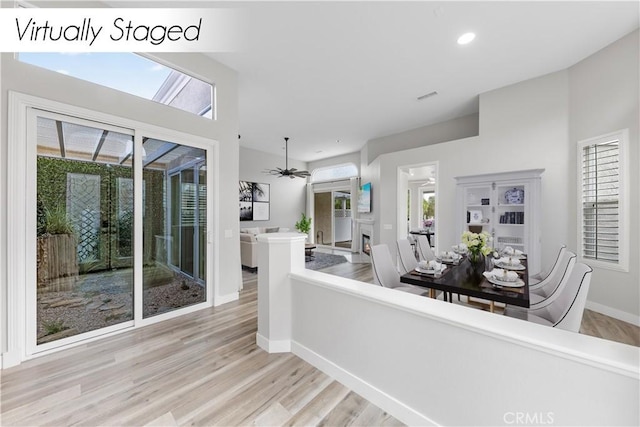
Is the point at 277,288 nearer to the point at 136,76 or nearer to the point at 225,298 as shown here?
the point at 225,298

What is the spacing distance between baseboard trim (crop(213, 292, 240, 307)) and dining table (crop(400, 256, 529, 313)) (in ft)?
7.79

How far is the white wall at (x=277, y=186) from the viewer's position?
775 cm

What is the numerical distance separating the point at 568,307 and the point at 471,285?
1.94 feet

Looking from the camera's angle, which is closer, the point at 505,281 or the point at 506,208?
the point at 505,281

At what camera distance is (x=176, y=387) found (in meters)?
1.82

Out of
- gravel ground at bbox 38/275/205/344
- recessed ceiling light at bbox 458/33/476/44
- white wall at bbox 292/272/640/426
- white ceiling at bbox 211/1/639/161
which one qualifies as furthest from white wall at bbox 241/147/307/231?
white wall at bbox 292/272/640/426

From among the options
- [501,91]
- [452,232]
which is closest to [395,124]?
[501,91]

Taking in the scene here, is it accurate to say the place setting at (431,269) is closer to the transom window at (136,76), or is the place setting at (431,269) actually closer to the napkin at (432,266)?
the napkin at (432,266)

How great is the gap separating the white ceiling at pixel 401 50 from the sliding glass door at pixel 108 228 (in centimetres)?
172

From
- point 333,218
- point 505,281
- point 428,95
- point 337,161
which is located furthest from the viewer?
point 333,218

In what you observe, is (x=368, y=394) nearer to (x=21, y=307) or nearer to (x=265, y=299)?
(x=265, y=299)

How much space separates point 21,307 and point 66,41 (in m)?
2.38

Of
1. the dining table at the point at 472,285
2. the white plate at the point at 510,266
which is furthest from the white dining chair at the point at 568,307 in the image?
the white plate at the point at 510,266

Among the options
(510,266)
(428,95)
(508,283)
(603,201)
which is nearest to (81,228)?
(508,283)
